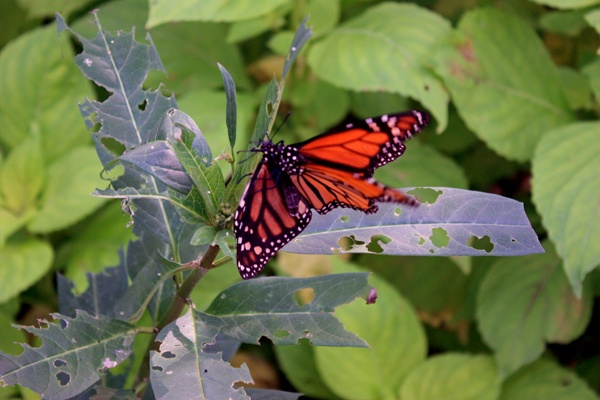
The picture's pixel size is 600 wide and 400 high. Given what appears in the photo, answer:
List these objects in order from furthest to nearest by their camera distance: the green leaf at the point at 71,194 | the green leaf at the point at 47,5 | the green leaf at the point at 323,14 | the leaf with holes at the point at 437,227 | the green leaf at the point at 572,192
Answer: the green leaf at the point at 47,5, the green leaf at the point at 323,14, the green leaf at the point at 71,194, the green leaf at the point at 572,192, the leaf with holes at the point at 437,227

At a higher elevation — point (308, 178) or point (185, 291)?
point (308, 178)

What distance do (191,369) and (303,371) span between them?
1115mm

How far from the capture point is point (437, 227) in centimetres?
78

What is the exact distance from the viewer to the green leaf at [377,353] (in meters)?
1.53

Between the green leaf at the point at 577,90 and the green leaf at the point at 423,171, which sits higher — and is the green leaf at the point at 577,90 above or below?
above

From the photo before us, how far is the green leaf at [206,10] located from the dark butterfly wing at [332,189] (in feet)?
2.54

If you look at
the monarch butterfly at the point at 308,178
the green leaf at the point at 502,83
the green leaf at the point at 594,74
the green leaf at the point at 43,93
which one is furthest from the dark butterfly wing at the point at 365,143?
the green leaf at the point at 43,93

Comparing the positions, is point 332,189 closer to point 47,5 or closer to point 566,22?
point 566,22

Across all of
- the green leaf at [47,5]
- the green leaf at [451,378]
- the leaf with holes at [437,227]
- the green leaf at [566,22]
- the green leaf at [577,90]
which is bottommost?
the green leaf at [451,378]

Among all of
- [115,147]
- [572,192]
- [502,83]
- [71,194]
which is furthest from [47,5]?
[572,192]

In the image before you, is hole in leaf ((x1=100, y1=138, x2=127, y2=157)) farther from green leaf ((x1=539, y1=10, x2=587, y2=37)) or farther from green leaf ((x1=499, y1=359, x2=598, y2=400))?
green leaf ((x1=539, y1=10, x2=587, y2=37))

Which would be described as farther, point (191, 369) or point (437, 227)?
point (437, 227)

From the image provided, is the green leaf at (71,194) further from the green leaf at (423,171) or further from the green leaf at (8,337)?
the green leaf at (423,171)

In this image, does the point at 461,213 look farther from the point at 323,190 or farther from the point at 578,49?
the point at 578,49
